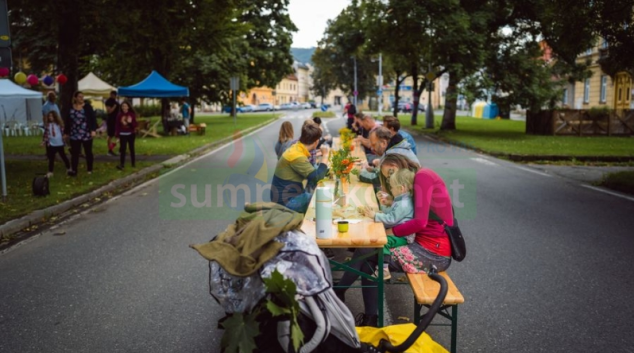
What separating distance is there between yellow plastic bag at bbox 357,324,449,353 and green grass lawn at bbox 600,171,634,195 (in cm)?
968

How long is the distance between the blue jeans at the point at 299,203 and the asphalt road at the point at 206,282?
107 centimetres

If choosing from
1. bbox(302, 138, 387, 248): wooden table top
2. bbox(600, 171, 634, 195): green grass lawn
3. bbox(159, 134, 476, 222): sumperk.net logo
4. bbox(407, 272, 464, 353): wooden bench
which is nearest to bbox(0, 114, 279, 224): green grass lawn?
bbox(159, 134, 476, 222): sumperk.net logo

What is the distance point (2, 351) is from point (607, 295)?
5184mm

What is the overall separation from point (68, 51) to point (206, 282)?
A: 46.4ft

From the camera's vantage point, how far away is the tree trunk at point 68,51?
56.4ft

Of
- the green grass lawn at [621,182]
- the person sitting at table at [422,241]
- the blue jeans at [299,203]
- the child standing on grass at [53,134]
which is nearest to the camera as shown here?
the person sitting at table at [422,241]

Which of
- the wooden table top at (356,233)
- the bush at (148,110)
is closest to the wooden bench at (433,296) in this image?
the wooden table top at (356,233)

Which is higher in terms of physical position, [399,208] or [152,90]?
[152,90]

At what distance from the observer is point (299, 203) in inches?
237

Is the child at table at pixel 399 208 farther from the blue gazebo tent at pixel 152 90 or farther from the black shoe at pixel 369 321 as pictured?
the blue gazebo tent at pixel 152 90

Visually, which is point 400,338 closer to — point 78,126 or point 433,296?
point 433,296

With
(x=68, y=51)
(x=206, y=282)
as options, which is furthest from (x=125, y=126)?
(x=206, y=282)

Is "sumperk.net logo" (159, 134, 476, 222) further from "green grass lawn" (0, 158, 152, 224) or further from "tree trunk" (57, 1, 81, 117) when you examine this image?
"tree trunk" (57, 1, 81, 117)

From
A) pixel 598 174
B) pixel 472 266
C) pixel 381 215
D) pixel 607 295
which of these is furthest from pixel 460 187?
pixel 381 215
